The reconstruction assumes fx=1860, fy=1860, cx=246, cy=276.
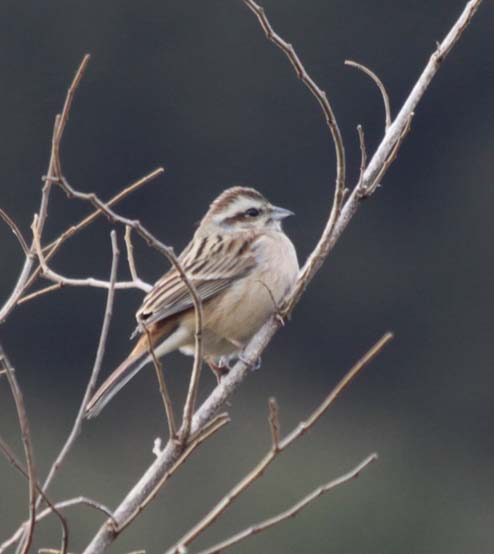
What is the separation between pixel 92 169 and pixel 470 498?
10.7 m

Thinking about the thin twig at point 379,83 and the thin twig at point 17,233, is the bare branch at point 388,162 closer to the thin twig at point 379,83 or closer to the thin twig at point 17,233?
the thin twig at point 379,83

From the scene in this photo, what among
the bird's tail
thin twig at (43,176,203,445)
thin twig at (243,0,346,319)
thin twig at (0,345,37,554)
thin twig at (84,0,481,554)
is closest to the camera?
thin twig at (0,345,37,554)

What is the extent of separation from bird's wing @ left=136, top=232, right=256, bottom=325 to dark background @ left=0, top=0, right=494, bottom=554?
65.2 ft

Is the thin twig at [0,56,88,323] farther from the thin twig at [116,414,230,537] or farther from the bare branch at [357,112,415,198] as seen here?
the bare branch at [357,112,415,198]

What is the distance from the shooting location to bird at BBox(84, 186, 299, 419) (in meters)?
7.31

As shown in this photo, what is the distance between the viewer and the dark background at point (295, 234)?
30297mm

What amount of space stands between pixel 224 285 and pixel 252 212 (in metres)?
0.54

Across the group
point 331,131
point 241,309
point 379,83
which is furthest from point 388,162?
point 241,309

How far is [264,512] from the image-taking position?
26.2 m

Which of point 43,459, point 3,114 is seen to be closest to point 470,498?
point 43,459

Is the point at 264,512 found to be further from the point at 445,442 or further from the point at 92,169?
the point at 92,169

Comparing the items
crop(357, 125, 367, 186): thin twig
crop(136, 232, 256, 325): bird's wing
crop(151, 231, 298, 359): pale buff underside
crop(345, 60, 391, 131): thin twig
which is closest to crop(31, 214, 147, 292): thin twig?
crop(136, 232, 256, 325): bird's wing

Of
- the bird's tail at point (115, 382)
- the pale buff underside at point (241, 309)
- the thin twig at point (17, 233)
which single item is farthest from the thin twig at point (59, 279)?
the pale buff underside at point (241, 309)

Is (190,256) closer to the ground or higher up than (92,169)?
higher up
